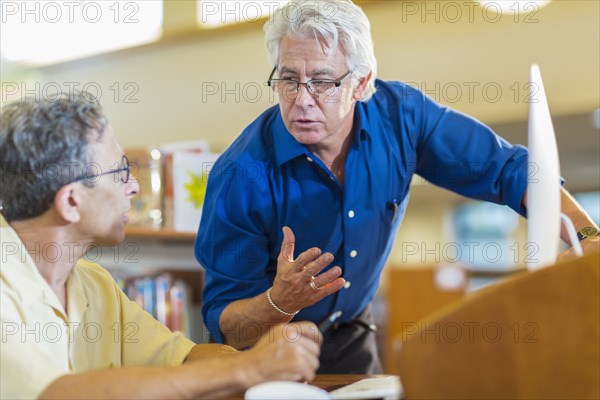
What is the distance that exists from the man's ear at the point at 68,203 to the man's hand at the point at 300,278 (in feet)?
1.52

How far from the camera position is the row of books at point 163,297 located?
3.28 m

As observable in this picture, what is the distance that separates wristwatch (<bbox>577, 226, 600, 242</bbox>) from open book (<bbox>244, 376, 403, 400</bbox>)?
22.5 inches

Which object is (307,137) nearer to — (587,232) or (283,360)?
(587,232)

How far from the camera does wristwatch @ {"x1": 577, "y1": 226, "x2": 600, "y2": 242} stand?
1640 millimetres

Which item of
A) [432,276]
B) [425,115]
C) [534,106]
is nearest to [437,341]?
[534,106]

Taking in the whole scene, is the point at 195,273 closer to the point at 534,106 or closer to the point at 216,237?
the point at 216,237

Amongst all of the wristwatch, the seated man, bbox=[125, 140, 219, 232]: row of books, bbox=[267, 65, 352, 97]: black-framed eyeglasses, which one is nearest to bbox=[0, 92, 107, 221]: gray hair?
the seated man

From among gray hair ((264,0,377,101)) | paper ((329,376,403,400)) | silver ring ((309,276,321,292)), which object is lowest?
paper ((329,376,403,400))

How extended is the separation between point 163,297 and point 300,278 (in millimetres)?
1888

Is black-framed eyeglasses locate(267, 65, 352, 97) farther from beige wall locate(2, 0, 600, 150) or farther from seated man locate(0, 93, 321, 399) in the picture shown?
beige wall locate(2, 0, 600, 150)

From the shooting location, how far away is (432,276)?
5930 mm

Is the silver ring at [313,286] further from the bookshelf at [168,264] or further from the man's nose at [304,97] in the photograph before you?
the bookshelf at [168,264]

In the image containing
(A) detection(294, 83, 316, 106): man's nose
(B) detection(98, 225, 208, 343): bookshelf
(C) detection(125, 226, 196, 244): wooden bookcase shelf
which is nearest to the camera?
(A) detection(294, 83, 316, 106): man's nose

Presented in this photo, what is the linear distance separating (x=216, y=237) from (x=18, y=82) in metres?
5.63
